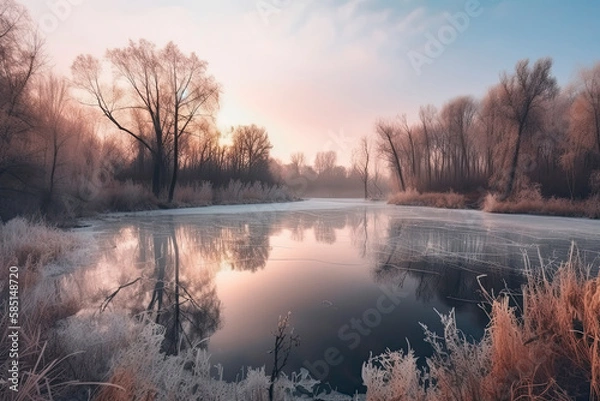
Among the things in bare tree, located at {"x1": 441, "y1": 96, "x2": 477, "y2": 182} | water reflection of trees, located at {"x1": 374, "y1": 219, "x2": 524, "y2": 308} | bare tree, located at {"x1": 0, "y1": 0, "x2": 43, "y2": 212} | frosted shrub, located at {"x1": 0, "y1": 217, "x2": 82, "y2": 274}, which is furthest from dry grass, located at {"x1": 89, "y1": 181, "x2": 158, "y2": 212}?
bare tree, located at {"x1": 441, "y1": 96, "x2": 477, "y2": 182}

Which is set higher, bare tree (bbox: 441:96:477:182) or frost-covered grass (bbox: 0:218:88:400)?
bare tree (bbox: 441:96:477:182)

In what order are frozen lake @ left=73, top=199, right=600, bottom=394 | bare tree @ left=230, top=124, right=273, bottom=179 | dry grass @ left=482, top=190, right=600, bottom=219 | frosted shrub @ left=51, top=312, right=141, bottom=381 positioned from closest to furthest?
1. frosted shrub @ left=51, top=312, right=141, bottom=381
2. frozen lake @ left=73, top=199, right=600, bottom=394
3. dry grass @ left=482, top=190, right=600, bottom=219
4. bare tree @ left=230, top=124, right=273, bottom=179

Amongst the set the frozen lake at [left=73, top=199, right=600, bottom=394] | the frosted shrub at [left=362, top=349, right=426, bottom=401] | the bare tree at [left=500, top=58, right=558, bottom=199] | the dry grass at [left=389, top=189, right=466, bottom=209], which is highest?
the bare tree at [left=500, top=58, right=558, bottom=199]

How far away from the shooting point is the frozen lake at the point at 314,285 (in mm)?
2686

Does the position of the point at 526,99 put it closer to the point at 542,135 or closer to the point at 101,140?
the point at 542,135

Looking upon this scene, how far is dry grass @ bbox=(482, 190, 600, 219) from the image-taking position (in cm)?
1395

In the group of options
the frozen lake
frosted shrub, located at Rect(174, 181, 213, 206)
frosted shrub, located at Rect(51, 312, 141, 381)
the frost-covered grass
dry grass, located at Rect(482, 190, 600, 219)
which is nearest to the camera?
the frost-covered grass

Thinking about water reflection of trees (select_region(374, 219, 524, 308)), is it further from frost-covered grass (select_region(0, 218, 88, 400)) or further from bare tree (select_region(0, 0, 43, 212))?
bare tree (select_region(0, 0, 43, 212))

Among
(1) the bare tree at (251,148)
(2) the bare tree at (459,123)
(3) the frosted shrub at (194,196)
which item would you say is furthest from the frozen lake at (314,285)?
(1) the bare tree at (251,148)

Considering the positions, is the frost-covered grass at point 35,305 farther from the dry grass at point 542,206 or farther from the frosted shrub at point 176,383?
the dry grass at point 542,206

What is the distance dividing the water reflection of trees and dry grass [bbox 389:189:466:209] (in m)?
13.4

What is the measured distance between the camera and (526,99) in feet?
59.2

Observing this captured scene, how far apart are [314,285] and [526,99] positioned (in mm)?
20587

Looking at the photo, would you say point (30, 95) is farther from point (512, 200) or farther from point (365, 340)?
point (512, 200)
